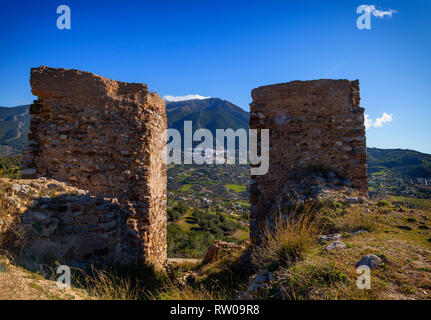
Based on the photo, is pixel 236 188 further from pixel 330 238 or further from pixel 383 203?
pixel 330 238

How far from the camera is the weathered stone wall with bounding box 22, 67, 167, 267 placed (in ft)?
17.6

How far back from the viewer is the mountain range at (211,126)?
21.9 m

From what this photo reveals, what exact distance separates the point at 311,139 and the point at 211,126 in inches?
2276

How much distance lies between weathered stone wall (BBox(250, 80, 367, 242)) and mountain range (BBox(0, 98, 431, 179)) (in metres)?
13.4

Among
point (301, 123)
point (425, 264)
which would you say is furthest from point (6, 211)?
point (301, 123)

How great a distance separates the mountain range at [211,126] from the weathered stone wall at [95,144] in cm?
1766

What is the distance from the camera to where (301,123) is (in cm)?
627
